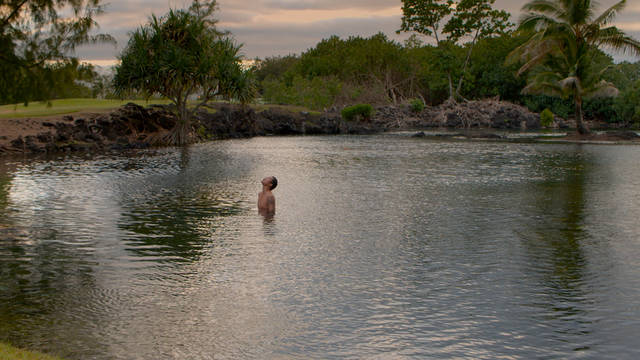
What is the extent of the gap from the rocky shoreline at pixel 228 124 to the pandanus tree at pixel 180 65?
173cm

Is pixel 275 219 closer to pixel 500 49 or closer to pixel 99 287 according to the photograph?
pixel 99 287

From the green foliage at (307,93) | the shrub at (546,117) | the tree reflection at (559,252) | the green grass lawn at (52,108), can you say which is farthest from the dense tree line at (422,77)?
the tree reflection at (559,252)

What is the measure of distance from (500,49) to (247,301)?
7230 centimetres

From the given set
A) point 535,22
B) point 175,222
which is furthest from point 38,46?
point 535,22

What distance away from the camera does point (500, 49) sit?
73.8 metres

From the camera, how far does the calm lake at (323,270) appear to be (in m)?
5.99

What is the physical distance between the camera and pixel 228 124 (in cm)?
4472

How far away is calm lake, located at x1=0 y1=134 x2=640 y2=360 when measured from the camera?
19.7 ft

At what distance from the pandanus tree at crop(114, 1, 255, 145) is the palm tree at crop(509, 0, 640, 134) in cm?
1777

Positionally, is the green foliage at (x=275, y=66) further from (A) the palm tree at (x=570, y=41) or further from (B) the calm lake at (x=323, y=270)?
(B) the calm lake at (x=323, y=270)

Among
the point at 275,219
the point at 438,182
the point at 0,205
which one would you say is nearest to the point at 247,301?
the point at 275,219

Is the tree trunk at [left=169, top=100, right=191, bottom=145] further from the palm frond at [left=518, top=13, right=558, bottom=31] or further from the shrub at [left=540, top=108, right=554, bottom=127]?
the shrub at [left=540, top=108, right=554, bottom=127]

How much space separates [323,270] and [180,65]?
27.9 meters

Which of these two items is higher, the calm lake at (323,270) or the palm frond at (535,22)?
the palm frond at (535,22)
